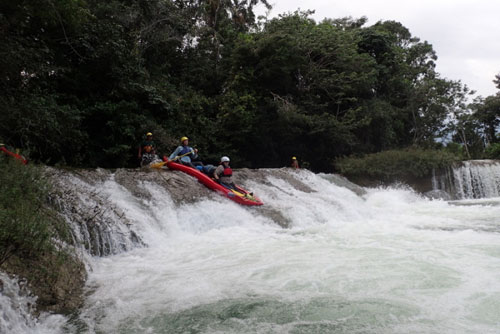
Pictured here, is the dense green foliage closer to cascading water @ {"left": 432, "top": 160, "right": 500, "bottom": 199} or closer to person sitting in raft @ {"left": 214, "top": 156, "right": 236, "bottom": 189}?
person sitting in raft @ {"left": 214, "top": 156, "right": 236, "bottom": 189}

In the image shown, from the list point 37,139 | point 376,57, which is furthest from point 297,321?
point 376,57

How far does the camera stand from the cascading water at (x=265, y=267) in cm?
302

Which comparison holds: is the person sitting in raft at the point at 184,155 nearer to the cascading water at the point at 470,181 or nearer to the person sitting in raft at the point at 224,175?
the person sitting in raft at the point at 224,175

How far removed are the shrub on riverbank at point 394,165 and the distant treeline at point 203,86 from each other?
99.9 inches

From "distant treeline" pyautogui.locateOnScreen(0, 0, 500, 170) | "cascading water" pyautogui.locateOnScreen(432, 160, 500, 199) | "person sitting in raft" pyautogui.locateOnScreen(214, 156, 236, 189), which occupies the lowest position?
"cascading water" pyautogui.locateOnScreen(432, 160, 500, 199)

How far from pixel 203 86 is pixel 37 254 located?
17.0 meters

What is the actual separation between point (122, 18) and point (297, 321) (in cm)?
1381

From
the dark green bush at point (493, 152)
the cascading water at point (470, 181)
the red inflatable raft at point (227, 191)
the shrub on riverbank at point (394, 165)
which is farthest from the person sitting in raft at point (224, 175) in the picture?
the dark green bush at point (493, 152)

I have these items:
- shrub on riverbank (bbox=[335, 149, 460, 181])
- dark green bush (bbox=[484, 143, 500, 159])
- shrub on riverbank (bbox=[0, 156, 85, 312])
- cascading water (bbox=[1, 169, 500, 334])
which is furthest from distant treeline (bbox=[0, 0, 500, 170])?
shrub on riverbank (bbox=[0, 156, 85, 312])

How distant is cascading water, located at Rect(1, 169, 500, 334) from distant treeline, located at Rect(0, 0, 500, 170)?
390 cm

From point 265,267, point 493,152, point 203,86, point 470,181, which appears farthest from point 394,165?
point 493,152

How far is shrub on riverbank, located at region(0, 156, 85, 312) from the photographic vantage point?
312 cm

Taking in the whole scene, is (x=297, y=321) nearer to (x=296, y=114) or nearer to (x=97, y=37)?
(x=97, y=37)

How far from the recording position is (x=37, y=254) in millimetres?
3426
